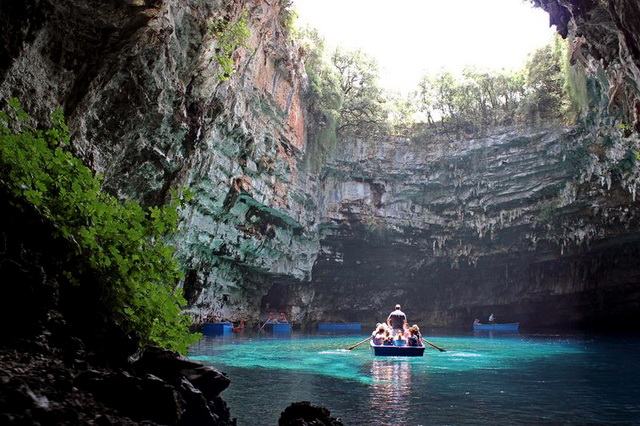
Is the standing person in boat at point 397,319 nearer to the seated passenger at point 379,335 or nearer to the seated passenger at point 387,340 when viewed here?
the seated passenger at point 379,335

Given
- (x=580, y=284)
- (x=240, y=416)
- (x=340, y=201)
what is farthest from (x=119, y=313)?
(x=580, y=284)

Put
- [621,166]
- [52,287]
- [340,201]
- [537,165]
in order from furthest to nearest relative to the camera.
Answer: [340,201] < [537,165] < [621,166] < [52,287]

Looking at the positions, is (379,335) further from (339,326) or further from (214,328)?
(339,326)

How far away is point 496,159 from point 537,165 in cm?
237

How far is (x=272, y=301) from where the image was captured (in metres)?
34.5

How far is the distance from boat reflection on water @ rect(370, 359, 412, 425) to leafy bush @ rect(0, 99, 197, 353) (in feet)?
12.2

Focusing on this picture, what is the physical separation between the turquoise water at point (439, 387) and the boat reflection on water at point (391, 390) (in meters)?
0.02

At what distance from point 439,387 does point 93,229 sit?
24.4 ft

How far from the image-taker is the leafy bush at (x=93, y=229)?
434 cm

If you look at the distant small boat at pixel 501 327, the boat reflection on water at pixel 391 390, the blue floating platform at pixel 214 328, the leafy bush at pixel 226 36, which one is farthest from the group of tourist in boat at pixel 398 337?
the distant small boat at pixel 501 327

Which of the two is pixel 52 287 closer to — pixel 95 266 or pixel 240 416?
pixel 95 266

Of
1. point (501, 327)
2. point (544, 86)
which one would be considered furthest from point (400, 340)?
point (544, 86)

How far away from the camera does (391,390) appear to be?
8.76 m

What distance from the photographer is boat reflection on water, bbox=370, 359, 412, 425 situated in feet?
22.3
